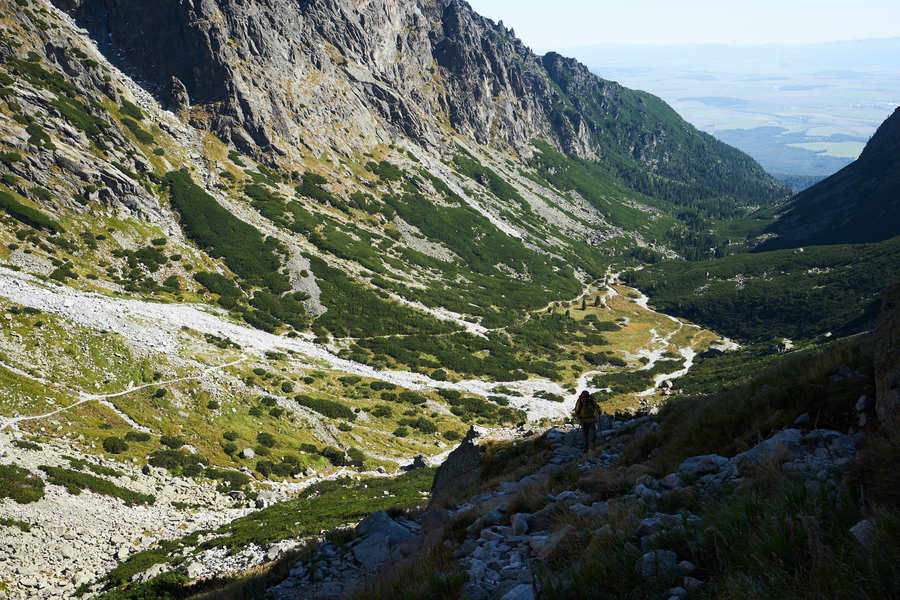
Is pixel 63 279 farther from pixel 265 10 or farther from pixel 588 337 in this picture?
pixel 265 10

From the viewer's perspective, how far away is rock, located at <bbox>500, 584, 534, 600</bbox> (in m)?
5.46

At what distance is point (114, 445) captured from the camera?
34.9 m

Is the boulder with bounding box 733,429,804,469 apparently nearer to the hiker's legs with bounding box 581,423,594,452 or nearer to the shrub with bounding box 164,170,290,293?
the hiker's legs with bounding box 581,423,594,452

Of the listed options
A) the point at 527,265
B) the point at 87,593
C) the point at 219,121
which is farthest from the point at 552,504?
the point at 527,265

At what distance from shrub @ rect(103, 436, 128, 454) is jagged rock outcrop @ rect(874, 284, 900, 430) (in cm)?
4331

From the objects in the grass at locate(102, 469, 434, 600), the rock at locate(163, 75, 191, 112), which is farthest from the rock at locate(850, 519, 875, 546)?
the rock at locate(163, 75, 191, 112)

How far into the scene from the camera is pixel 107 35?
5231 inches

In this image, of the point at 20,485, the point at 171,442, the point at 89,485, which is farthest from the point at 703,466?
the point at 171,442

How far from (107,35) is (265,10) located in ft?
155

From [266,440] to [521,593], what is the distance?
150ft

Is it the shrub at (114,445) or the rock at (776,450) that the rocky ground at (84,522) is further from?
the rock at (776,450)

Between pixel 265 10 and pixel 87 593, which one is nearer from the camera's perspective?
pixel 87 593

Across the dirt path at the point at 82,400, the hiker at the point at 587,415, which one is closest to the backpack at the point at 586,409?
the hiker at the point at 587,415

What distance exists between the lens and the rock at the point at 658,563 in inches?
190
